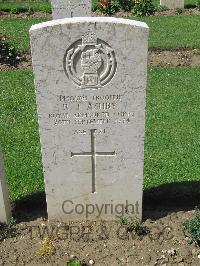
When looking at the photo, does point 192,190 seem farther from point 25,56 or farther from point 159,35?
point 159,35

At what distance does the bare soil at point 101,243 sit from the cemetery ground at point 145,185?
0.04 feet

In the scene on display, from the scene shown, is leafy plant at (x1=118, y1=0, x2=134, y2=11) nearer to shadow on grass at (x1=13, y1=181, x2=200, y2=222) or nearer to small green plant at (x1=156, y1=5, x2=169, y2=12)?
small green plant at (x1=156, y1=5, x2=169, y2=12)

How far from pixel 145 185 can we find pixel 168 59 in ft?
19.4

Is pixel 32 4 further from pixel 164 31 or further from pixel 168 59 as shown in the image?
pixel 168 59

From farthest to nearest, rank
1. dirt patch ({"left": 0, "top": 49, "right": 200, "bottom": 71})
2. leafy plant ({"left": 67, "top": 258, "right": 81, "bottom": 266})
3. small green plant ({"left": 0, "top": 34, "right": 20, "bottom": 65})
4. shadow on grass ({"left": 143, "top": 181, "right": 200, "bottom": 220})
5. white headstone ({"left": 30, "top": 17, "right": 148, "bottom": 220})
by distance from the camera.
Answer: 1. small green plant ({"left": 0, "top": 34, "right": 20, "bottom": 65})
2. dirt patch ({"left": 0, "top": 49, "right": 200, "bottom": 71})
3. shadow on grass ({"left": 143, "top": 181, "right": 200, "bottom": 220})
4. leafy plant ({"left": 67, "top": 258, "right": 81, "bottom": 266})
5. white headstone ({"left": 30, "top": 17, "right": 148, "bottom": 220})

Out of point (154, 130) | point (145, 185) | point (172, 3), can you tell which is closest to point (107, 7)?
point (172, 3)

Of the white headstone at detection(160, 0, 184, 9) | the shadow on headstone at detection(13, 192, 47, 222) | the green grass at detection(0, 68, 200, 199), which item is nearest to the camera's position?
the shadow on headstone at detection(13, 192, 47, 222)

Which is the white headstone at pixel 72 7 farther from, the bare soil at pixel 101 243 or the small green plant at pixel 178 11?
the bare soil at pixel 101 243

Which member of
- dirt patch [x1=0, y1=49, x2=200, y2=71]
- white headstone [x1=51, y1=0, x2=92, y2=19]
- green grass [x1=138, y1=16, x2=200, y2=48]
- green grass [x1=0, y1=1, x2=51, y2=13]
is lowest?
dirt patch [x1=0, y1=49, x2=200, y2=71]

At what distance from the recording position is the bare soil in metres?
5.03

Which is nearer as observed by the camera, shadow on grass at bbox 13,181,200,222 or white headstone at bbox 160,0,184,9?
shadow on grass at bbox 13,181,200,222

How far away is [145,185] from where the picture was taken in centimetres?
635

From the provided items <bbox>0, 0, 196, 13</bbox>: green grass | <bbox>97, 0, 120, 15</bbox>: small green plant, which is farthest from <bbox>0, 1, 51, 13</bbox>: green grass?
<bbox>97, 0, 120, 15</bbox>: small green plant

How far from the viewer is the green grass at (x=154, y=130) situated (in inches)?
262
